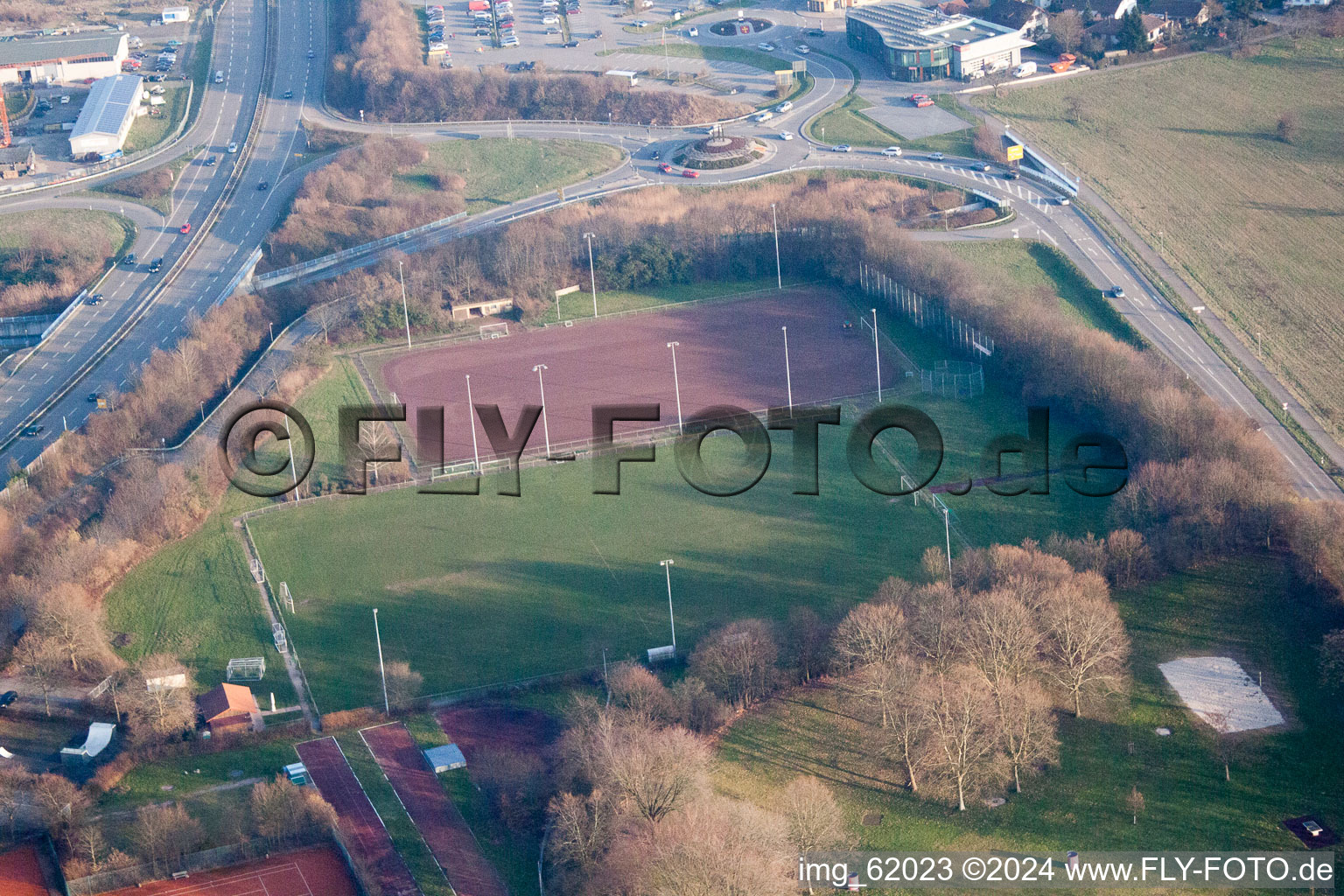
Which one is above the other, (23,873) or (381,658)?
(381,658)

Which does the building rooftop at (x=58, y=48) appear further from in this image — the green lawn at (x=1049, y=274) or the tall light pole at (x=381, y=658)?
the tall light pole at (x=381, y=658)

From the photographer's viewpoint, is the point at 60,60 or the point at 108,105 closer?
the point at 108,105

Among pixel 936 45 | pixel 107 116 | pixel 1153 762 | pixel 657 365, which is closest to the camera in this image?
pixel 1153 762

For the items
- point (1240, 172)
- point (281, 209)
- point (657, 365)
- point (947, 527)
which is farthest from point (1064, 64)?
point (947, 527)

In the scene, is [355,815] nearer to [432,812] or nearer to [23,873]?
[432,812]

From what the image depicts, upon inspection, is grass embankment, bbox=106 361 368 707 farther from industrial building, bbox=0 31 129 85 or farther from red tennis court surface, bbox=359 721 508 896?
industrial building, bbox=0 31 129 85

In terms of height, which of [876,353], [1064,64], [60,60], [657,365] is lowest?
[657,365]

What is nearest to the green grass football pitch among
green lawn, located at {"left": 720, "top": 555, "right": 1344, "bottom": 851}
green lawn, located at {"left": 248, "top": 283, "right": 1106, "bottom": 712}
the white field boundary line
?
green lawn, located at {"left": 248, "top": 283, "right": 1106, "bottom": 712}

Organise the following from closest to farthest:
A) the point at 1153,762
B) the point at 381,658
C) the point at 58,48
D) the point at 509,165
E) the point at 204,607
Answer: the point at 1153,762 → the point at 381,658 → the point at 204,607 → the point at 509,165 → the point at 58,48
